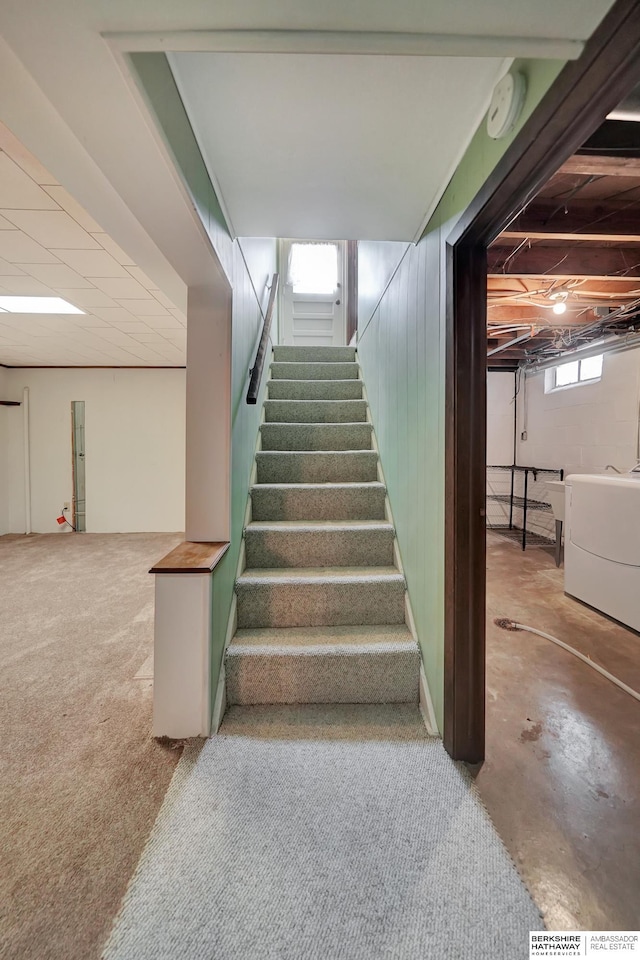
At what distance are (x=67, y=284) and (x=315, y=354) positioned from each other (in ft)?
6.77

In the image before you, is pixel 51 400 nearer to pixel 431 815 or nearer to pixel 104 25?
pixel 104 25

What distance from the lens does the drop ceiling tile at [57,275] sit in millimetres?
2279

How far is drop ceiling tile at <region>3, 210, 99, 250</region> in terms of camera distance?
1770mm

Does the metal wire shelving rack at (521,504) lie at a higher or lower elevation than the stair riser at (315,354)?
lower

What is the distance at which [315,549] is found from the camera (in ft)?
6.73

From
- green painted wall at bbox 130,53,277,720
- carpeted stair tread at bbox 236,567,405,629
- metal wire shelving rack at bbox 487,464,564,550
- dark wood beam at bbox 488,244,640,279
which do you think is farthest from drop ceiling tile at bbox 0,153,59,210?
metal wire shelving rack at bbox 487,464,564,550

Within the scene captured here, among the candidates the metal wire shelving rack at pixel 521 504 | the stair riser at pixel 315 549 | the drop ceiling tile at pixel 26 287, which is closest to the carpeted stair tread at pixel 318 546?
the stair riser at pixel 315 549

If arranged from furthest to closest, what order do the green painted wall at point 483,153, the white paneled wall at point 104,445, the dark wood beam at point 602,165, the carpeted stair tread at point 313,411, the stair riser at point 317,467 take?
1. the white paneled wall at point 104,445
2. the carpeted stair tread at point 313,411
3. the stair riser at point 317,467
4. the dark wood beam at point 602,165
5. the green painted wall at point 483,153

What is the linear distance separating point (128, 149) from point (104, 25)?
237 mm

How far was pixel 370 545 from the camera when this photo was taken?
2.07 meters

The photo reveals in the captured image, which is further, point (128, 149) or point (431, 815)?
point (431, 815)

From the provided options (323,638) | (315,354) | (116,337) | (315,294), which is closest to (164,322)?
(116,337)

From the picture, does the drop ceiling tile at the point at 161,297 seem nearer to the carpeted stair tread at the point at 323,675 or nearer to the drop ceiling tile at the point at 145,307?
the drop ceiling tile at the point at 145,307

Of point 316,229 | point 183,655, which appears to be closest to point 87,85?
point 316,229
